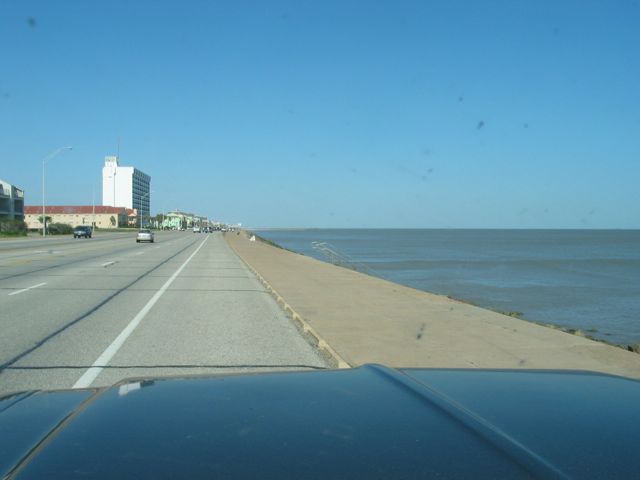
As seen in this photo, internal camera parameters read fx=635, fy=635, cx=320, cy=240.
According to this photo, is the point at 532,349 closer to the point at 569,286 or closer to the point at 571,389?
the point at 571,389

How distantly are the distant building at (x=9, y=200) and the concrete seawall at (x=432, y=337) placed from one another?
10428 cm

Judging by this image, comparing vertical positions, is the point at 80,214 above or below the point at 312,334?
above

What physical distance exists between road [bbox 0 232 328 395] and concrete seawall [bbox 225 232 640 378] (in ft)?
2.01

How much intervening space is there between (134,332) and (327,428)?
836 cm

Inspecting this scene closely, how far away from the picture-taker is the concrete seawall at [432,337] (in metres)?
8.04

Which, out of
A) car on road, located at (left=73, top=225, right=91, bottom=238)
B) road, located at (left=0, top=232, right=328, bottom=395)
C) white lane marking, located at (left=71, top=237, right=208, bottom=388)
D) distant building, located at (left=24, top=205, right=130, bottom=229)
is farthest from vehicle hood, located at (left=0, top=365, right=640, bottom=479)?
distant building, located at (left=24, top=205, right=130, bottom=229)

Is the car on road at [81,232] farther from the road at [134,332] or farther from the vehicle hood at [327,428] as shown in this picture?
the vehicle hood at [327,428]

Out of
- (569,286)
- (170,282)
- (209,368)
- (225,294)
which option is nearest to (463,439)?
(209,368)

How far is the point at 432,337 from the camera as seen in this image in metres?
9.83

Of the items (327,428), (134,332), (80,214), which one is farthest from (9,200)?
(327,428)

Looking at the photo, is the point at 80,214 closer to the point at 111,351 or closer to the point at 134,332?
the point at 134,332

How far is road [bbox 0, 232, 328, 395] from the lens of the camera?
309 inches

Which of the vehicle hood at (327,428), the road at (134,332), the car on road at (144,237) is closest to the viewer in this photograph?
the vehicle hood at (327,428)

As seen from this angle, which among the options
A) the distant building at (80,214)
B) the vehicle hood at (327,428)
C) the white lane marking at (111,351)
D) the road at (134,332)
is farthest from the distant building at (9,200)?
the vehicle hood at (327,428)
